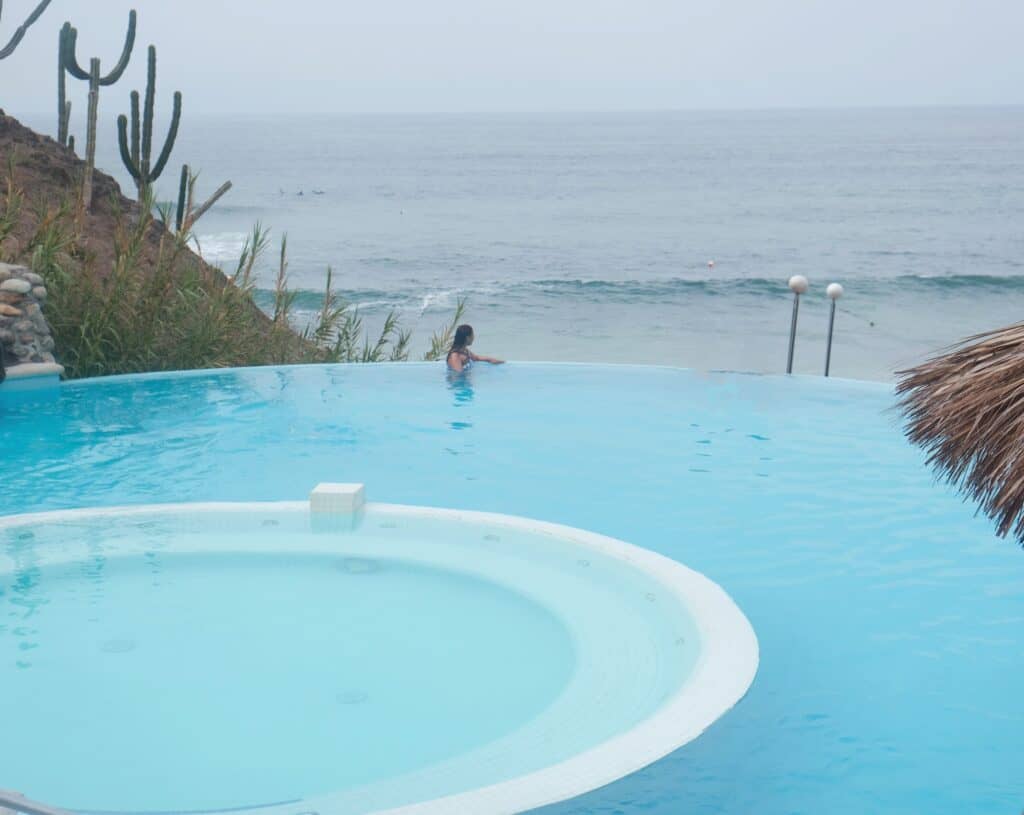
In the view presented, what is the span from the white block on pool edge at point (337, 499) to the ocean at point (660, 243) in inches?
602

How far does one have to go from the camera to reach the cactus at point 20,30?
11777 millimetres

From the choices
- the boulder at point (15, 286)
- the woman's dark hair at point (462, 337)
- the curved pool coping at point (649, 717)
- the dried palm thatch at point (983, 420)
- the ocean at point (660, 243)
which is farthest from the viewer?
the ocean at point (660, 243)

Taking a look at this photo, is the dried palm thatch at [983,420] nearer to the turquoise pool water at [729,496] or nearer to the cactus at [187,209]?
the turquoise pool water at [729,496]

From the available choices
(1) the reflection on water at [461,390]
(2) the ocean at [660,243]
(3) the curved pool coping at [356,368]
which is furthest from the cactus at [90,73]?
(2) the ocean at [660,243]

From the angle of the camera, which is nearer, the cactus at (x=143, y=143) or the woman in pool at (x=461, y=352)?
the woman in pool at (x=461, y=352)

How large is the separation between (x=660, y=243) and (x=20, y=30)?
28.4 m

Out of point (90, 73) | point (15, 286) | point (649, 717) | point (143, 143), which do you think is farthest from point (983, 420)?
point (90, 73)

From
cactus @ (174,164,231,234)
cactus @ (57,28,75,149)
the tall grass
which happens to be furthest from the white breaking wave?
the tall grass

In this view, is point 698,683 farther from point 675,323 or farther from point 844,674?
point 675,323

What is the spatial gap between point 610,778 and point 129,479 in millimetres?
4354

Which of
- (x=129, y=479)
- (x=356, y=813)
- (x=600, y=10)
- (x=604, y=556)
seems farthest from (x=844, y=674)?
(x=600, y=10)

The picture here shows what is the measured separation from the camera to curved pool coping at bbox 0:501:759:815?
11.1 feet

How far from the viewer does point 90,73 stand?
40.1 ft

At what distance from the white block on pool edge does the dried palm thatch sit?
3.30 m
